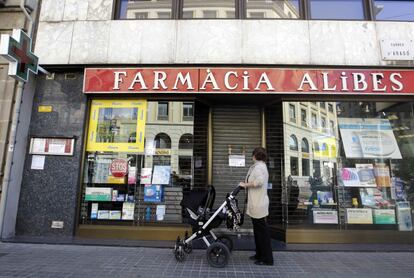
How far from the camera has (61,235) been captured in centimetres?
685

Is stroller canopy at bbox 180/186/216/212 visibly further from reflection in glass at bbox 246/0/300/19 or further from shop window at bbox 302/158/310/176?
reflection in glass at bbox 246/0/300/19

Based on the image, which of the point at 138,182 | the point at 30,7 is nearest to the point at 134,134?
the point at 138,182

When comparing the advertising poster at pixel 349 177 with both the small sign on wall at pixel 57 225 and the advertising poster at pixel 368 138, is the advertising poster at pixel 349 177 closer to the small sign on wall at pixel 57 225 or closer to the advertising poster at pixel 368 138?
the advertising poster at pixel 368 138

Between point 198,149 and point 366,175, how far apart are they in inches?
163

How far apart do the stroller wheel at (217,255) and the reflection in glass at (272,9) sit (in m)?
5.58

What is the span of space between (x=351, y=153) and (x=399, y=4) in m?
4.09

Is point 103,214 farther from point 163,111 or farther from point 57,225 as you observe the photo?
point 163,111

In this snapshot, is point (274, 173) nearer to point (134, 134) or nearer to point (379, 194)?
point (379, 194)

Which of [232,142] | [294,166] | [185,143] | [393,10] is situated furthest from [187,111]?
[393,10]

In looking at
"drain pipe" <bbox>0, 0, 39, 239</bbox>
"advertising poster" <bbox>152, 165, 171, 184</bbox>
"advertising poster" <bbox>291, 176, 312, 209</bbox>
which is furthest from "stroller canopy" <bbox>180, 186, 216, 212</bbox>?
"drain pipe" <bbox>0, 0, 39, 239</bbox>

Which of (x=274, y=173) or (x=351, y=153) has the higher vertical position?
(x=351, y=153)

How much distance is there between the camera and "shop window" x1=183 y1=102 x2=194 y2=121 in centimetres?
743

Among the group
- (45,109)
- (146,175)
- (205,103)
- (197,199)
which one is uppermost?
(205,103)

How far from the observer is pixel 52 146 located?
717cm
